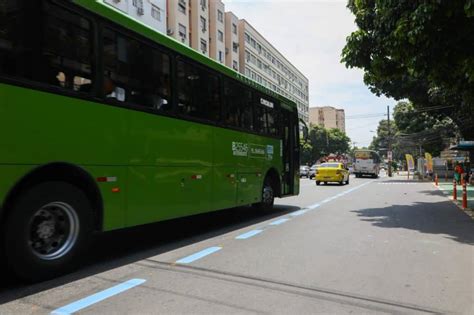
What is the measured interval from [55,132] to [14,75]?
78 cm

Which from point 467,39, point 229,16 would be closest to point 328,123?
point 229,16

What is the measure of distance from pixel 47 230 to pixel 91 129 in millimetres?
1384

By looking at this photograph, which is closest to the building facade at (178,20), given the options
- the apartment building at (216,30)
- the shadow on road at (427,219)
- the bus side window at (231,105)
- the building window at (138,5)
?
the building window at (138,5)

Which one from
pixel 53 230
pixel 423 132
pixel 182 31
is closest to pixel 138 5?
pixel 182 31

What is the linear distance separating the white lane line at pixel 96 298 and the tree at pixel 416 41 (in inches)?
289

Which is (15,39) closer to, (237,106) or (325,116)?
(237,106)

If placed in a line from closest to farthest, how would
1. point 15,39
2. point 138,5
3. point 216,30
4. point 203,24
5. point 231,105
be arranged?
point 15,39 → point 231,105 → point 138,5 → point 203,24 → point 216,30

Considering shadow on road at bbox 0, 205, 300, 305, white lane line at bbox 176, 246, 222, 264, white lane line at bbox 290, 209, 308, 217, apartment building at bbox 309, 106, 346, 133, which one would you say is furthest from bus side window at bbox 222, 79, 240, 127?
apartment building at bbox 309, 106, 346, 133

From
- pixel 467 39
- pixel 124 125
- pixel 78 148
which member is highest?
pixel 467 39

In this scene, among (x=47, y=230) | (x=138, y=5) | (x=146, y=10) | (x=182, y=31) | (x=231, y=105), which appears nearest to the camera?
(x=47, y=230)

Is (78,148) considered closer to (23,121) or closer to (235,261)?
(23,121)

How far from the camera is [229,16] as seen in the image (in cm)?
5691

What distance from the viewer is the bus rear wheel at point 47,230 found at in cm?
447

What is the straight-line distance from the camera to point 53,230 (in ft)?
16.5
